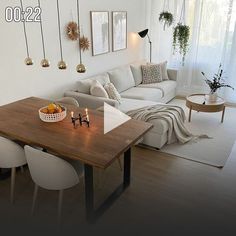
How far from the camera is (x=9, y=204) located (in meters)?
2.64

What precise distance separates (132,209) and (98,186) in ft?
1.69

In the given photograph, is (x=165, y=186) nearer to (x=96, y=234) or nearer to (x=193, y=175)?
(x=193, y=175)

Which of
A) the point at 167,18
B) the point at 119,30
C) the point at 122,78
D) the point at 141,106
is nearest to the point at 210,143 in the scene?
the point at 141,106

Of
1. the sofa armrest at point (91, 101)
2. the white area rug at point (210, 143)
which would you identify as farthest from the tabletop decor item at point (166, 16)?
the sofa armrest at point (91, 101)

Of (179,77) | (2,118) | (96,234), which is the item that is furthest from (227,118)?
(2,118)

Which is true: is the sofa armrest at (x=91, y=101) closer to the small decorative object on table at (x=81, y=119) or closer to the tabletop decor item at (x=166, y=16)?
the small decorative object on table at (x=81, y=119)

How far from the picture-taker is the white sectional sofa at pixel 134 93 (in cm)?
368

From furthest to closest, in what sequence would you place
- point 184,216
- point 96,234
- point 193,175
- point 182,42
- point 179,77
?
point 179,77, point 182,42, point 193,175, point 184,216, point 96,234

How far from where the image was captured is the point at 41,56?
12.6ft

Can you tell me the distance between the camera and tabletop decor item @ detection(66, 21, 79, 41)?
4.18 metres

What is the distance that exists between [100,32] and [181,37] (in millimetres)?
1899

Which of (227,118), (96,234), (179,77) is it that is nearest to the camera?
(96,234)

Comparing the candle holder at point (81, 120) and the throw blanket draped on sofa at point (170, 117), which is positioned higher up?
the candle holder at point (81, 120)

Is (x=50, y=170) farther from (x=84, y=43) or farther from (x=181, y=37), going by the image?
(x=181, y=37)
